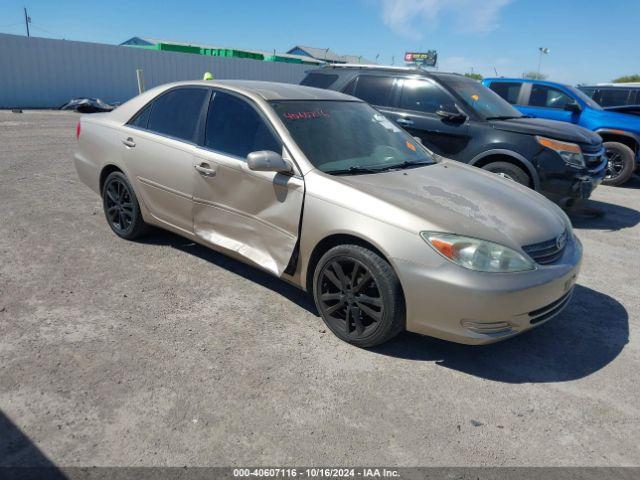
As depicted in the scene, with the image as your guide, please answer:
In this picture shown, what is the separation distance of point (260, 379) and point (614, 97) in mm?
12046

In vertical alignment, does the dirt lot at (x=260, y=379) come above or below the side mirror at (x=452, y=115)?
below

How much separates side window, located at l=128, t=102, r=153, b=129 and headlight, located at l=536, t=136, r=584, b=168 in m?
4.59

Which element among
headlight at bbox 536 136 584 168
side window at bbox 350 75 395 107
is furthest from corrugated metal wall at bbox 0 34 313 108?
headlight at bbox 536 136 584 168

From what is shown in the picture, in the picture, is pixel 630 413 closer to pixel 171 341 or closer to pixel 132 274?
pixel 171 341

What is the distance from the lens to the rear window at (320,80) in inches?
301

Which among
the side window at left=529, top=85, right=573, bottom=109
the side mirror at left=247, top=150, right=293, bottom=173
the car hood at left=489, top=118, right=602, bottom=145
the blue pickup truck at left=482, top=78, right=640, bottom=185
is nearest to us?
the side mirror at left=247, top=150, right=293, bottom=173

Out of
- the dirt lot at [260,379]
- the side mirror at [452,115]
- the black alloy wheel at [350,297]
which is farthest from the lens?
the side mirror at [452,115]

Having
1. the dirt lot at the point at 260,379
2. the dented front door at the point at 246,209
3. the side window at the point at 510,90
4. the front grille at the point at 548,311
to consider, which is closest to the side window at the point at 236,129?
the dented front door at the point at 246,209

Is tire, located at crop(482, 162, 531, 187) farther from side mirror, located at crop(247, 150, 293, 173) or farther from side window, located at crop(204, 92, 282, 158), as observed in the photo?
side mirror, located at crop(247, 150, 293, 173)

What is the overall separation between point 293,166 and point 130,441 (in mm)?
1964

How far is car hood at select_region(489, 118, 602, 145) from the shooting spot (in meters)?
6.23

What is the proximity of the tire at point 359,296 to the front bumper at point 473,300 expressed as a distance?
10cm

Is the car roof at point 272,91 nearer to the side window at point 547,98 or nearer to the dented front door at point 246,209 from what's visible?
the dented front door at point 246,209

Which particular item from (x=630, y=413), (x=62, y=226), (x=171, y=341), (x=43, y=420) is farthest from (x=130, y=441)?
(x=62, y=226)
